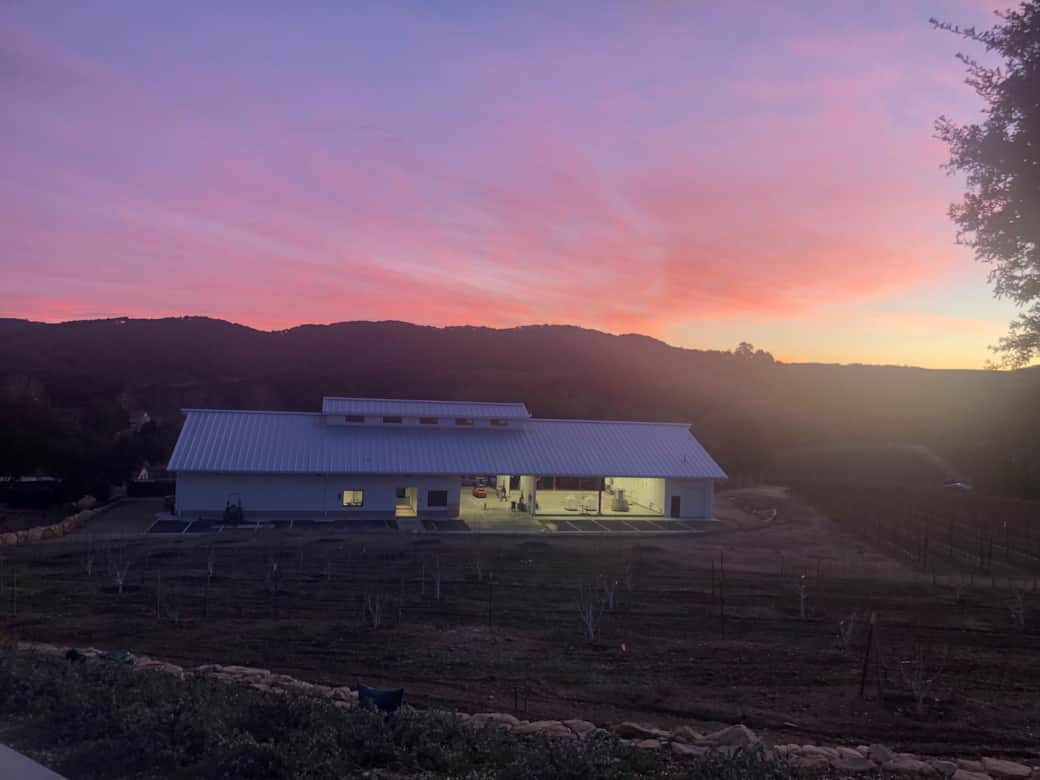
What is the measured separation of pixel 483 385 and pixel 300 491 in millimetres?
60661

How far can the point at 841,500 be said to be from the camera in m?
37.0

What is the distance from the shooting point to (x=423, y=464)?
3030 centimetres

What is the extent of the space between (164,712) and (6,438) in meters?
34.3

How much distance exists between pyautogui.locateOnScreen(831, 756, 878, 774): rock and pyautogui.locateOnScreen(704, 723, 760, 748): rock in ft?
2.34

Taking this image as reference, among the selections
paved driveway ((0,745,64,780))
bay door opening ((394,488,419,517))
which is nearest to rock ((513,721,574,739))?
paved driveway ((0,745,64,780))

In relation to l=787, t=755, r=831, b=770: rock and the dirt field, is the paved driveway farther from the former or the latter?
l=787, t=755, r=831, b=770: rock

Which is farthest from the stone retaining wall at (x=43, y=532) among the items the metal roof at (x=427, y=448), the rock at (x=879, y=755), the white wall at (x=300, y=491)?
the rock at (x=879, y=755)

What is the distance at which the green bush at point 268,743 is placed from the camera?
203 inches

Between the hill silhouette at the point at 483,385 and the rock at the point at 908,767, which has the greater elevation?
the hill silhouette at the point at 483,385

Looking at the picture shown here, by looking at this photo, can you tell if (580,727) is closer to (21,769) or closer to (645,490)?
(21,769)

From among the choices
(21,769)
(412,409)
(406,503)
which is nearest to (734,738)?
(21,769)

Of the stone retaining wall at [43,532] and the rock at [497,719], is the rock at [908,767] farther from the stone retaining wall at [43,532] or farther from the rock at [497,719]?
the stone retaining wall at [43,532]

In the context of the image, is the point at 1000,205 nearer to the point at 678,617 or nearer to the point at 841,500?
the point at 678,617

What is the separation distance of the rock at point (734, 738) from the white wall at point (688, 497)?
24.7 metres
